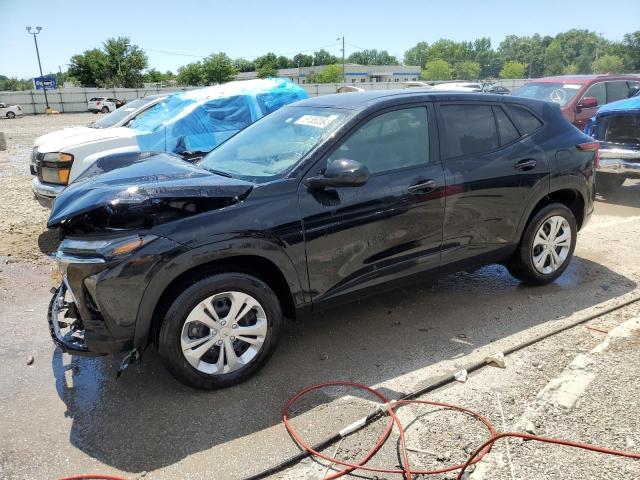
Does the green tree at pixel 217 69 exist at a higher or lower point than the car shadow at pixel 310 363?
higher

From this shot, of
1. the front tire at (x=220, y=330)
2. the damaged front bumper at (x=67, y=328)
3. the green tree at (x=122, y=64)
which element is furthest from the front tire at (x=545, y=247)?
the green tree at (x=122, y=64)

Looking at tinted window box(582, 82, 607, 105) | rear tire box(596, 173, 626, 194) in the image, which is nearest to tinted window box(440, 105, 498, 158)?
rear tire box(596, 173, 626, 194)

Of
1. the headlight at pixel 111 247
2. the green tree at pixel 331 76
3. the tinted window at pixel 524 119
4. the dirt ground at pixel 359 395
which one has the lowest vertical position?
the dirt ground at pixel 359 395

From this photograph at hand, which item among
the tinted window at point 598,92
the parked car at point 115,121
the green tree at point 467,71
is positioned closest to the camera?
the parked car at point 115,121

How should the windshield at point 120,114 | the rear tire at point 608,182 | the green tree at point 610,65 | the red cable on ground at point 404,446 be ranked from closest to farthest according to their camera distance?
1. the red cable on ground at point 404,446
2. the rear tire at point 608,182
3. the windshield at point 120,114
4. the green tree at point 610,65

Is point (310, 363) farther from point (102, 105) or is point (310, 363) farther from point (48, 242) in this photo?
point (102, 105)

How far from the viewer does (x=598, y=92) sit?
1105 centimetres

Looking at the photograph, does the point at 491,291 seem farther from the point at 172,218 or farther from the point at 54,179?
the point at 54,179

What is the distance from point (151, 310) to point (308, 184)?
1.24m

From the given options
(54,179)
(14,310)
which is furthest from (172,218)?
(54,179)

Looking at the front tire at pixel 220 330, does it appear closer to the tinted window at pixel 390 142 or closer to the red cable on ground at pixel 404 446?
the red cable on ground at pixel 404 446

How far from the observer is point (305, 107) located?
14.0 feet

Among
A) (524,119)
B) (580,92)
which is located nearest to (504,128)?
(524,119)

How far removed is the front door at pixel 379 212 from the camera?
349cm
